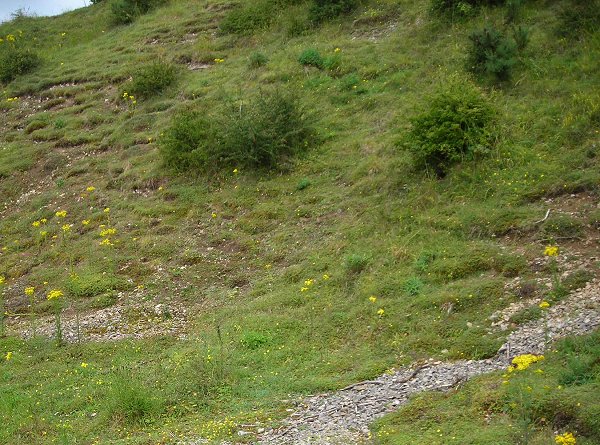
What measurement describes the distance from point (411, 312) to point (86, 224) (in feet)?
22.4

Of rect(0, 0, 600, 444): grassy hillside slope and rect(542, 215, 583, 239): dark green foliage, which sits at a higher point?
rect(0, 0, 600, 444): grassy hillside slope

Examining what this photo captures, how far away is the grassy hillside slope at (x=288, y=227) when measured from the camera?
7500 millimetres

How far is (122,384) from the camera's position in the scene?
24.6 feet

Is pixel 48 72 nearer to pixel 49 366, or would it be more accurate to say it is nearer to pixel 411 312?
pixel 49 366

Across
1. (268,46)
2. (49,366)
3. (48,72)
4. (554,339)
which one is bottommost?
(554,339)

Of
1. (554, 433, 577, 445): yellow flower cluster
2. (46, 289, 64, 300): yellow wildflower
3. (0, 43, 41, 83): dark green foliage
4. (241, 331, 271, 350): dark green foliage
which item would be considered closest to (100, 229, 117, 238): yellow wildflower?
(46, 289, 64, 300): yellow wildflower

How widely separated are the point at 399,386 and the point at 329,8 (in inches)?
451

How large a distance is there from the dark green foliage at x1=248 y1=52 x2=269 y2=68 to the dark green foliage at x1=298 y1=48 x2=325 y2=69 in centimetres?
99

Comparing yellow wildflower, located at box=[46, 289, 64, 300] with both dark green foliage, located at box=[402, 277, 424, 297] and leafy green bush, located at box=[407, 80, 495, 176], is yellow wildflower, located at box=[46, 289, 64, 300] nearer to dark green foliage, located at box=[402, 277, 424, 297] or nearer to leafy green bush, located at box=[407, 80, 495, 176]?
dark green foliage, located at box=[402, 277, 424, 297]

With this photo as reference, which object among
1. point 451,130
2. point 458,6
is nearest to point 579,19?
point 458,6

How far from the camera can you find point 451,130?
980cm

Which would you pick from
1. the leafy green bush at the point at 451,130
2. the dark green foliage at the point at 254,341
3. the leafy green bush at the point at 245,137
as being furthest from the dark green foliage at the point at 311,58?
the dark green foliage at the point at 254,341

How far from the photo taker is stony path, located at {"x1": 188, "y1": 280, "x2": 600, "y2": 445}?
20.4ft

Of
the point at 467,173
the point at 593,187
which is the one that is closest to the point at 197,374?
the point at 467,173
